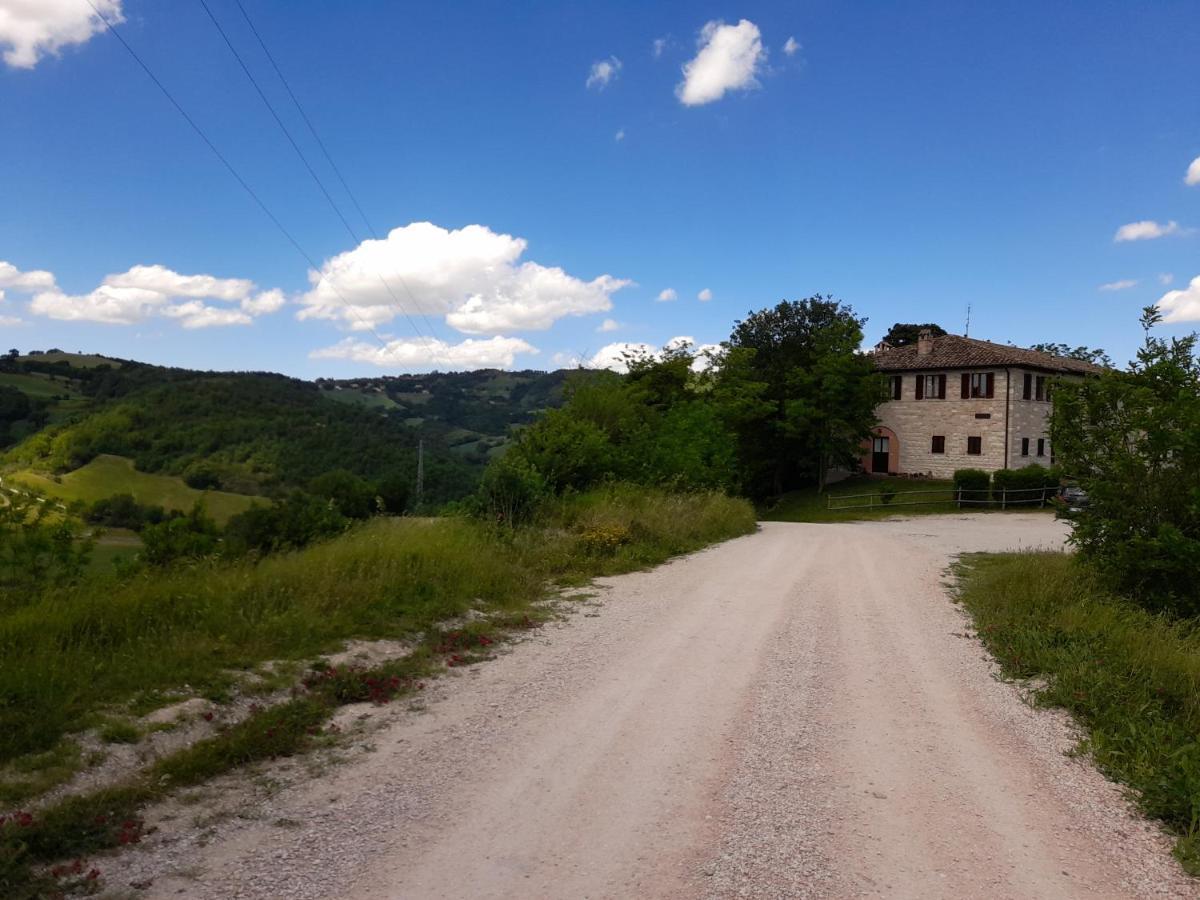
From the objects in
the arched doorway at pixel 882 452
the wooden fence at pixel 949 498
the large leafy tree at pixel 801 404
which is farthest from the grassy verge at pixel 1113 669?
the arched doorway at pixel 882 452

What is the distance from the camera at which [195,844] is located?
12.5 feet

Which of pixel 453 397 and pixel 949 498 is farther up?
pixel 453 397

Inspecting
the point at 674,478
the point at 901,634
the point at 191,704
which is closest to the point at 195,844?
the point at 191,704

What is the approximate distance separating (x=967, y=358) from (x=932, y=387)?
2629mm

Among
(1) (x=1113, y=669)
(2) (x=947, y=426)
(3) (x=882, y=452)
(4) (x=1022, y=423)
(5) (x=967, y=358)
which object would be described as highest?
(5) (x=967, y=358)

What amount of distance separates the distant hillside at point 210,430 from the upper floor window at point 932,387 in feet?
75.1

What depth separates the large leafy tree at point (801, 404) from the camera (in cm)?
4472

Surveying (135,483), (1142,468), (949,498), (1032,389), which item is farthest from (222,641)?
(1032,389)

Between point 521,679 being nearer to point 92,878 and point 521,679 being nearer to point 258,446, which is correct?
point 92,878

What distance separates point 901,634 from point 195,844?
24.2 ft

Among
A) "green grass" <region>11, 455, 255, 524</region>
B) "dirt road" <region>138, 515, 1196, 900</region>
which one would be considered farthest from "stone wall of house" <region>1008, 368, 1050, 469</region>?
"dirt road" <region>138, 515, 1196, 900</region>

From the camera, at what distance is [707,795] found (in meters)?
4.44

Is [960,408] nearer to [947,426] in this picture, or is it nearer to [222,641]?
[947,426]

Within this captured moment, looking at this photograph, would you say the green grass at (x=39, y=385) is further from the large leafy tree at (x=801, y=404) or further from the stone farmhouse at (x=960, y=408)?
the stone farmhouse at (x=960, y=408)
